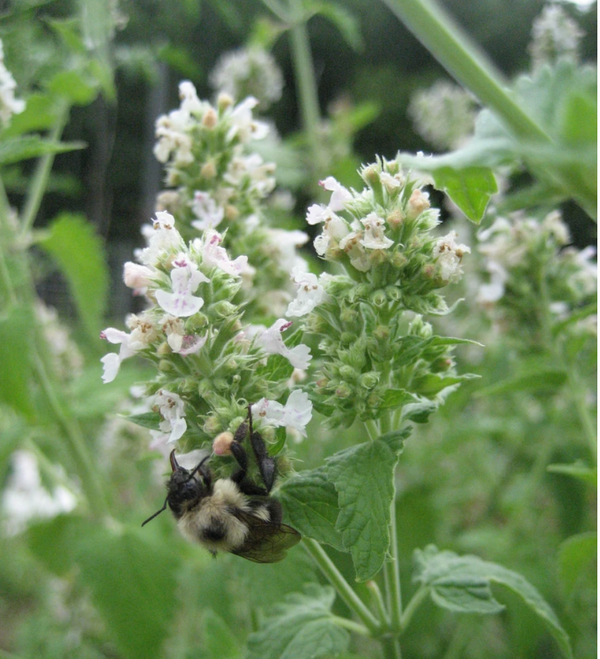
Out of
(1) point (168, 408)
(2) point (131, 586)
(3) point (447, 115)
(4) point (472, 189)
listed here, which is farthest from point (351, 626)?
(3) point (447, 115)

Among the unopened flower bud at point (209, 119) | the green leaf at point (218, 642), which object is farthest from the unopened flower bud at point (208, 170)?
the green leaf at point (218, 642)

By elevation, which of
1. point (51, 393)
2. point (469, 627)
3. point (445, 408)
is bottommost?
point (469, 627)

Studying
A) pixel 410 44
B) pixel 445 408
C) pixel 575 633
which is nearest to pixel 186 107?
pixel 445 408

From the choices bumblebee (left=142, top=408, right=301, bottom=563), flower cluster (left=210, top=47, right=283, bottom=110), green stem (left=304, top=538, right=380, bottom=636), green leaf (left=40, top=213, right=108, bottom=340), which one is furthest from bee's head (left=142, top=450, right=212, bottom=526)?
flower cluster (left=210, top=47, right=283, bottom=110)

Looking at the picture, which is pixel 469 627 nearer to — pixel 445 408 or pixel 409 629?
pixel 409 629

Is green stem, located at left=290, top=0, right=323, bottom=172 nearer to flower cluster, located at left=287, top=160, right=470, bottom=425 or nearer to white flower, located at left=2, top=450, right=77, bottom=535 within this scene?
flower cluster, located at left=287, top=160, right=470, bottom=425

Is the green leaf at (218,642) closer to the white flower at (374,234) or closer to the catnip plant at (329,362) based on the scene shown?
the catnip plant at (329,362)
